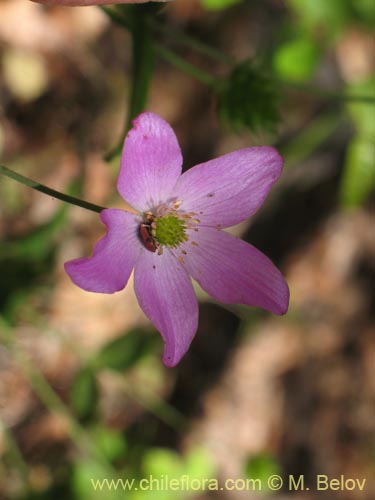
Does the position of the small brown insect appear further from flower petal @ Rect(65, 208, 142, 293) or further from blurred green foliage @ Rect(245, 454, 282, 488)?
blurred green foliage @ Rect(245, 454, 282, 488)

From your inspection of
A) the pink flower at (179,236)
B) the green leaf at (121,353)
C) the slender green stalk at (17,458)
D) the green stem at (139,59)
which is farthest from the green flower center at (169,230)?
the slender green stalk at (17,458)

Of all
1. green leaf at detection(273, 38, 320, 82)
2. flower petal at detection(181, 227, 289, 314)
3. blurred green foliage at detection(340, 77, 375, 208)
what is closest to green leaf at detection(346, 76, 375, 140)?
blurred green foliage at detection(340, 77, 375, 208)

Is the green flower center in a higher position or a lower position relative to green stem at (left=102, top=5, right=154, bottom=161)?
lower

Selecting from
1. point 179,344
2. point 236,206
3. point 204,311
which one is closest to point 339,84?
point 204,311

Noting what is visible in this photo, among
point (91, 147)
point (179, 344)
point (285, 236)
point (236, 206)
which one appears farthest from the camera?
point (285, 236)

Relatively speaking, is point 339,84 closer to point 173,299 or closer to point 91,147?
point 91,147

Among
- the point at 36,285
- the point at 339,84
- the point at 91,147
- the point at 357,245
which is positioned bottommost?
the point at 36,285

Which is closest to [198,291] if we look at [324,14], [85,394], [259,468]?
[259,468]

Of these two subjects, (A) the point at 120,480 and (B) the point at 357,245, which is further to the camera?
(B) the point at 357,245
